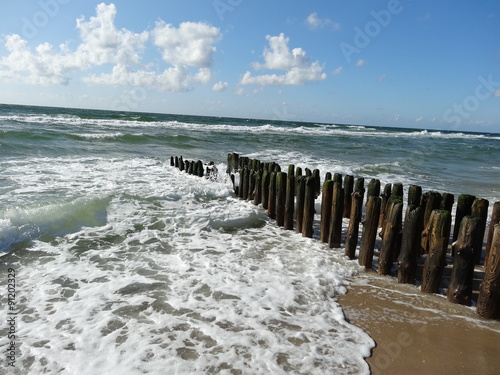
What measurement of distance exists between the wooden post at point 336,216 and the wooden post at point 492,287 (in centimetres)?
234

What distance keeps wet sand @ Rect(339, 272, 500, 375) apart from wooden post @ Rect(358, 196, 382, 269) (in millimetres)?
502

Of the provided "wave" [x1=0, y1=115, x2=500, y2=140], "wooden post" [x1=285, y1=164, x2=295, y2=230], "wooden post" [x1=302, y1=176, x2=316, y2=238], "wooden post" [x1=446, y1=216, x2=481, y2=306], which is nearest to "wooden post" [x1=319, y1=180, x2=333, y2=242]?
"wooden post" [x1=302, y1=176, x2=316, y2=238]

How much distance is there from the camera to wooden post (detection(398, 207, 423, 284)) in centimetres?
480

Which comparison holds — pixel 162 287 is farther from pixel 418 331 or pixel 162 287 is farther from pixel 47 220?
pixel 47 220

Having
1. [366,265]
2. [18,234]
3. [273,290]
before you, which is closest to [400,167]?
[366,265]

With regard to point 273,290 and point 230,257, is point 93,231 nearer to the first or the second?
point 230,257

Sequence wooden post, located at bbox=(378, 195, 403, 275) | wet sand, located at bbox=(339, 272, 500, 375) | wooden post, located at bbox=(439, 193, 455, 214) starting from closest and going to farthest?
wet sand, located at bbox=(339, 272, 500, 375), wooden post, located at bbox=(378, 195, 403, 275), wooden post, located at bbox=(439, 193, 455, 214)

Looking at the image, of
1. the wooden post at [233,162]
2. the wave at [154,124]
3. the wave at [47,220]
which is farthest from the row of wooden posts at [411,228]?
the wave at [154,124]

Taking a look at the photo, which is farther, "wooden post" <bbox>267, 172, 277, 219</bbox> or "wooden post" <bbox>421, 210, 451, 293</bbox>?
"wooden post" <bbox>267, 172, 277, 219</bbox>

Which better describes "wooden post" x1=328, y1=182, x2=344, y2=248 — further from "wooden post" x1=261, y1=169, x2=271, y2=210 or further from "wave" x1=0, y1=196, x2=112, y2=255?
"wave" x1=0, y1=196, x2=112, y2=255

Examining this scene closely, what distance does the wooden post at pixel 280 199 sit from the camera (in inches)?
295

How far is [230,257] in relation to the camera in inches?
232

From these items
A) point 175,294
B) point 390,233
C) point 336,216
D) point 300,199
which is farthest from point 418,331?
point 300,199

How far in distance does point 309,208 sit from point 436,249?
2.54 m
